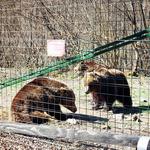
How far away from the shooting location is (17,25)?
22.2 ft

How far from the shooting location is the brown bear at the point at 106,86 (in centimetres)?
679

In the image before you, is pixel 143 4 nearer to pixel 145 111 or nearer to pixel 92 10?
pixel 92 10

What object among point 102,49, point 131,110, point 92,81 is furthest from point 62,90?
point 102,49

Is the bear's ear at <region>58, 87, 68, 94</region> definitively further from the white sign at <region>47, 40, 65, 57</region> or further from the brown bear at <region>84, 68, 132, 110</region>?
the white sign at <region>47, 40, 65, 57</region>

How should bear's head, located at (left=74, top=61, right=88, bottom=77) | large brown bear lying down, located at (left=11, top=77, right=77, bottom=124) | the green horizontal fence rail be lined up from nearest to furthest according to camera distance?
the green horizontal fence rail, large brown bear lying down, located at (left=11, top=77, right=77, bottom=124), bear's head, located at (left=74, top=61, right=88, bottom=77)

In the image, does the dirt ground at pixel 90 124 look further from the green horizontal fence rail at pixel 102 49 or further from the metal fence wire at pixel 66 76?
the green horizontal fence rail at pixel 102 49

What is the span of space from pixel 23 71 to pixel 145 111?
209 centimetres

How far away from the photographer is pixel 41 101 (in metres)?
6.45

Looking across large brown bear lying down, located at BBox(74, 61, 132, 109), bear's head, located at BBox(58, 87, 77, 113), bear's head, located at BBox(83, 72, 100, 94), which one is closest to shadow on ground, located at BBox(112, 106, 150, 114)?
large brown bear lying down, located at BBox(74, 61, 132, 109)

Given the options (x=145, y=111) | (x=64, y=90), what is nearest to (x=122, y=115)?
(x=145, y=111)

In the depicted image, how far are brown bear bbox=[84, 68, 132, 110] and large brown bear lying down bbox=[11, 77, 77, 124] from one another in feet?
1.35

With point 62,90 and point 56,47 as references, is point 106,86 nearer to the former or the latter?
point 62,90

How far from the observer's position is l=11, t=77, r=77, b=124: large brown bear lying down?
6.28 m

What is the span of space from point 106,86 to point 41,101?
1022 millimetres
